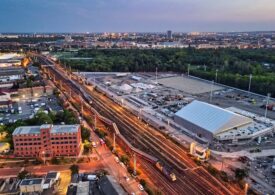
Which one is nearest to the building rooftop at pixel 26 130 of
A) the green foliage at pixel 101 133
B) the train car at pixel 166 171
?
the green foliage at pixel 101 133

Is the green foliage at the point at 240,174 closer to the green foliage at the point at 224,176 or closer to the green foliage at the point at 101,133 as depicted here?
the green foliage at the point at 224,176

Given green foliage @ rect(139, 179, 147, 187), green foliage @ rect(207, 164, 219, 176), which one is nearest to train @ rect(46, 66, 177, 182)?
green foliage @ rect(139, 179, 147, 187)

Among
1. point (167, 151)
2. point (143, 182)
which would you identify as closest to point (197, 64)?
point (167, 151)

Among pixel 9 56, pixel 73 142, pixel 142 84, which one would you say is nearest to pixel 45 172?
pixel 73 142

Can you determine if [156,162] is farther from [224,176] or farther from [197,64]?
[197,64]

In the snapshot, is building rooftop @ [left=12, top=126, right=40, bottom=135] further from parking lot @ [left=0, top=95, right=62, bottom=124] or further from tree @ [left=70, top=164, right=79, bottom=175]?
parking lot @ [left=0, top=95, right=62, bottom=124]
